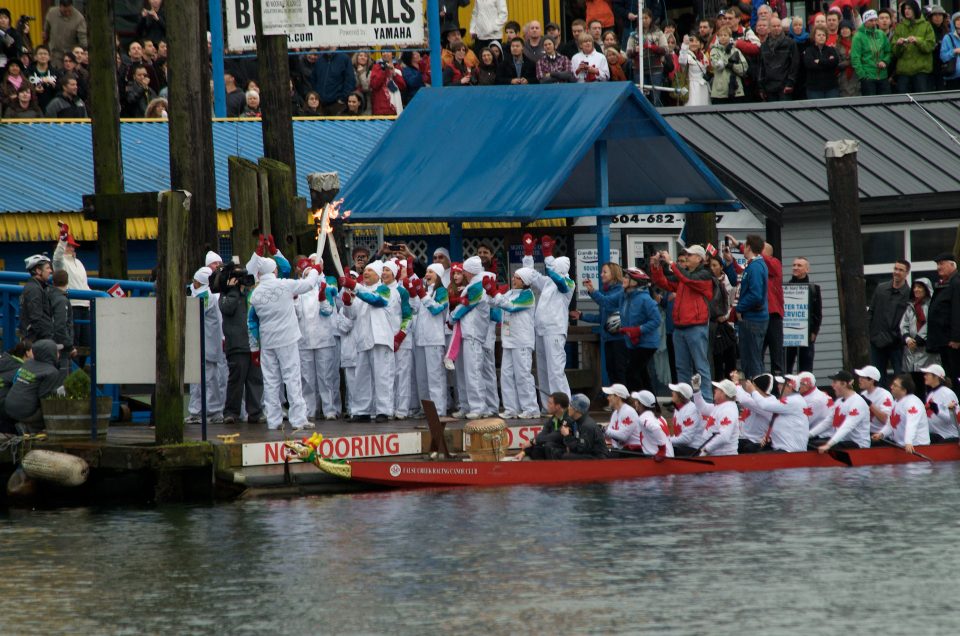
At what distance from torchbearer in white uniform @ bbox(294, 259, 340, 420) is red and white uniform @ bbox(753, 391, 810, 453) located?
16.8 feet

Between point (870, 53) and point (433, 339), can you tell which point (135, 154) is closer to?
point (433, 339)

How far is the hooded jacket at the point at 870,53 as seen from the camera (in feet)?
98.2

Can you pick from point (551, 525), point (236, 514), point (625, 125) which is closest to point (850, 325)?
point (625, 125)

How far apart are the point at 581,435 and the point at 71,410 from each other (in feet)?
18.0

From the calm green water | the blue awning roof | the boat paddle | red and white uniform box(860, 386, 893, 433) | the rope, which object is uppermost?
the rope

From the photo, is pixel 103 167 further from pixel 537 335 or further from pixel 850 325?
pixel 850 325

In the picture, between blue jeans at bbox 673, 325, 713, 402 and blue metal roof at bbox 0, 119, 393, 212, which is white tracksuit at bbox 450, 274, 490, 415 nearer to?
blue jeans at bbox 673, 325, 713, 402

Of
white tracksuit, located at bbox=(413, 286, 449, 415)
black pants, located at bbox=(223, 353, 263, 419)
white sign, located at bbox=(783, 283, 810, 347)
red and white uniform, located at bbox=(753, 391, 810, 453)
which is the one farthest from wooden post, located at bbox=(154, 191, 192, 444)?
white sign, located at bbox=(783, 283, 810, 347)

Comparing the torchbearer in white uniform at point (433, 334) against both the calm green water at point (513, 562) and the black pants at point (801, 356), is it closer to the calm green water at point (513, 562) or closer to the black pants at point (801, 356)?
the calm green water at point (513, 562)

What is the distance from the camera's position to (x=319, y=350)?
23.0 meters

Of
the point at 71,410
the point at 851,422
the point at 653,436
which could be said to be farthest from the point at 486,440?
the point at 851,422

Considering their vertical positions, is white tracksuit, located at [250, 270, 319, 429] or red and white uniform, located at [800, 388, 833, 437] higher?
white tracksuit, located at [250, 270, 319, 429]

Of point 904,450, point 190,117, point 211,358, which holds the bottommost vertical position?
point 904,450

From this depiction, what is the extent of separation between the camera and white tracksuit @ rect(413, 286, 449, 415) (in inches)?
901
